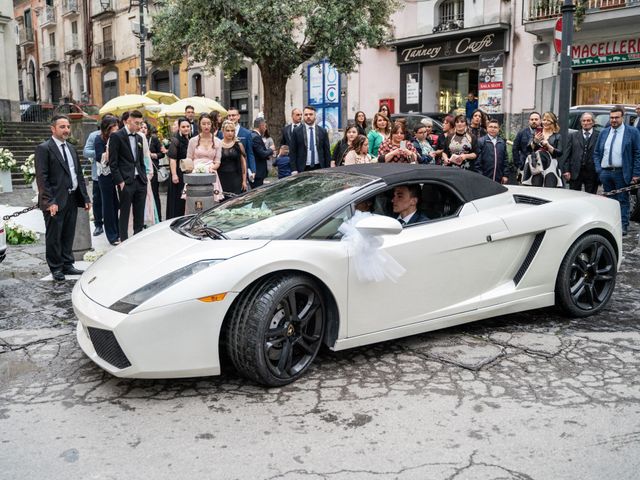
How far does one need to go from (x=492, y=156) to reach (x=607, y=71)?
12.2 meters

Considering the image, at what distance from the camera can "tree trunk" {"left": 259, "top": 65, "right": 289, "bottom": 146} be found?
1838 cm

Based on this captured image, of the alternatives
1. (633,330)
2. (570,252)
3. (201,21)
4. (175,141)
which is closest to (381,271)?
(570,252)

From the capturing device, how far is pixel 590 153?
9812mm

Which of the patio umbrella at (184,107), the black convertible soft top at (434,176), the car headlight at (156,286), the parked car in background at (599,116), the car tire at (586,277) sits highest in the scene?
the patio umbrella at (184,107)

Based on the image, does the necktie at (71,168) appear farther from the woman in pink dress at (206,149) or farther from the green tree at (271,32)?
the green tree at (271,32)

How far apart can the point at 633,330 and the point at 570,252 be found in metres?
→ 0.73

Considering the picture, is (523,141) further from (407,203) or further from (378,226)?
(378,226)

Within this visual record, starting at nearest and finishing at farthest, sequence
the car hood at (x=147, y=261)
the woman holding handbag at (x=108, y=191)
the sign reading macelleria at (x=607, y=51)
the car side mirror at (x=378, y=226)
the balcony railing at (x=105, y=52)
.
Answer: the car hood at (x=147, y=261), the car side mirror at (x=378, y=226), the woman holding handbag at (x=108, y=191), the sign reading macelleria at (x=607, y=51), the balcony railing at (x=105, y=52)

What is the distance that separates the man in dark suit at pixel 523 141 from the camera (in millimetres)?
9289

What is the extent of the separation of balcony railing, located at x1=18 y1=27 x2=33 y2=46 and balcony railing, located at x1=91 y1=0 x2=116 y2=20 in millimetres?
10893

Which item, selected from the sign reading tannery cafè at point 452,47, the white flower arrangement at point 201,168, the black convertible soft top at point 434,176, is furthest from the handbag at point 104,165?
the sign reading tannery cafè at point 452,47

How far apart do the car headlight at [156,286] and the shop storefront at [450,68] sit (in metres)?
18.9

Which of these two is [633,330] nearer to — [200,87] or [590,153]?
[590,153]

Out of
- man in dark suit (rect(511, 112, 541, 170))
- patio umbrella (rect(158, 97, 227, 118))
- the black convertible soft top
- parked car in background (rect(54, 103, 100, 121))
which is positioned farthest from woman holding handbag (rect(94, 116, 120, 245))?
parked car in background (rect(54, 103, 100, 121))
